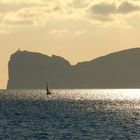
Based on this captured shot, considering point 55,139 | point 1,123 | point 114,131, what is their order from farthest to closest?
point 1,123 < point 114,131 < point 55,139

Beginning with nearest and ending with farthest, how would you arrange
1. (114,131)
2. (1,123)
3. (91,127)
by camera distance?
(114,131) → (91,127) → (1,123)

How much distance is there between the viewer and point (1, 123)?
108188mm

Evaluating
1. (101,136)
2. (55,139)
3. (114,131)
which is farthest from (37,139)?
(114,131)

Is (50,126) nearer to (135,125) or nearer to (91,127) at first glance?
(91,127)

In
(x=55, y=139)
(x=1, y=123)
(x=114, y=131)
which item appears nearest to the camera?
(x=55, y=139)

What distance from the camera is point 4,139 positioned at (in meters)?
82.5

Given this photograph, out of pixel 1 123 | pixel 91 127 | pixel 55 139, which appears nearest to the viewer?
pixel 55 139

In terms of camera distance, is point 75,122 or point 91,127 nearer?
point 91,127

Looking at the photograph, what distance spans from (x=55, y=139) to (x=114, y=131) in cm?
1495

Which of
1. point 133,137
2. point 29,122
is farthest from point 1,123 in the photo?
point 133,137

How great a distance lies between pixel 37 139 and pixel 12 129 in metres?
13.8

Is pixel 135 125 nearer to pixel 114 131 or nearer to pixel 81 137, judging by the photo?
pixel 114 131

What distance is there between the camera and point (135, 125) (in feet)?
346

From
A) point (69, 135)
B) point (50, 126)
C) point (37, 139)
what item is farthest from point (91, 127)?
point (37, 139)
